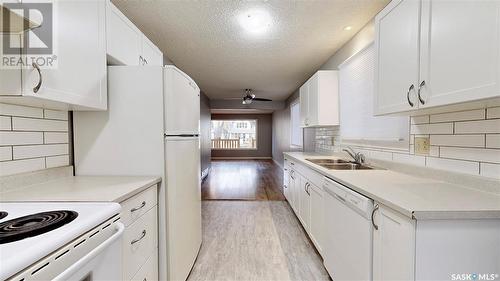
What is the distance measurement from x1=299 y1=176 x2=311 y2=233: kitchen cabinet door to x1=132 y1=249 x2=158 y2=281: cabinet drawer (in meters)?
1.58

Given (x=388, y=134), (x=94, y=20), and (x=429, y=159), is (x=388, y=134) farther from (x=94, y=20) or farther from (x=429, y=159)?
(x=94, y=20)

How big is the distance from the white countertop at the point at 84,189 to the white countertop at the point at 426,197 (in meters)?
1.32

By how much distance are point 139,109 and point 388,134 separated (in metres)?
2.12

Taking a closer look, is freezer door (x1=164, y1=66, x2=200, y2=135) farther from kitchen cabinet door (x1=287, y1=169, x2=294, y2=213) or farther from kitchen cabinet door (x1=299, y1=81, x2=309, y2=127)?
kitchen cabinet door (x1=299, y1=81, x2=309, y2=127)

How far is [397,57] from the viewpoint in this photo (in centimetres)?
144

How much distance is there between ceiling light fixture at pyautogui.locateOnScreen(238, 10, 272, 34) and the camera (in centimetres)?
208

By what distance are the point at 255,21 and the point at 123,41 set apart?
4.09ft

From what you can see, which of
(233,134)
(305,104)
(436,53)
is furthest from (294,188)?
(233,134)

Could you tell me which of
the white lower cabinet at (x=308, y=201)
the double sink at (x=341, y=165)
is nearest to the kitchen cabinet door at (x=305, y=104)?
the white lower cabinet at (x=308, y=201)

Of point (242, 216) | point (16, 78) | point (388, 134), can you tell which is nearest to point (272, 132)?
point (242, 216)

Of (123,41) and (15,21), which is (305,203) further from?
(15,21)

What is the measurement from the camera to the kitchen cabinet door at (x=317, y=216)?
1996 millimetres

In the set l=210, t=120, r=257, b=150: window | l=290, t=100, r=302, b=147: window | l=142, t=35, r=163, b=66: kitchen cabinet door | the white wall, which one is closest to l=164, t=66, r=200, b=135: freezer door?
l=142, t=35, r=163, b=66: kitchen cabinet door
